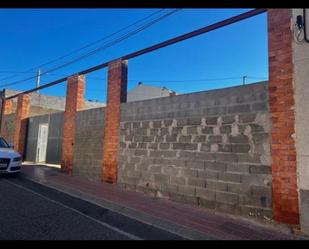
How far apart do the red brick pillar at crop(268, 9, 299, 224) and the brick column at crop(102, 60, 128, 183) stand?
215 inches

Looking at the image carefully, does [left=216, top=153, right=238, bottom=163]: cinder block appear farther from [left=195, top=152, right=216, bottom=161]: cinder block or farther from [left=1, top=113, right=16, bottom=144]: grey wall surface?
[left=1, top=113, right=16, bottom=144]: grey wall surface

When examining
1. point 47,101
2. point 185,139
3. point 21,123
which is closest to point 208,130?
point 185,139

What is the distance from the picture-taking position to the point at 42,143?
53.0 ft

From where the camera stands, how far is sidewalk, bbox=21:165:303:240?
5.17 meters

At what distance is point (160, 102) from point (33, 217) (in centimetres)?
462

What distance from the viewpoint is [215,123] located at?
691 cm

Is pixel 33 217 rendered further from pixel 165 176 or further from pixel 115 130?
pixel 115 130

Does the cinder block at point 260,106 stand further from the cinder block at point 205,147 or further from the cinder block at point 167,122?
the cinder block at point 167,122

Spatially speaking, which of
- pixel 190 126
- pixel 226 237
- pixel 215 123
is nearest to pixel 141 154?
pixel 190 126

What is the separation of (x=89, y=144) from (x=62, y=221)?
578 cm

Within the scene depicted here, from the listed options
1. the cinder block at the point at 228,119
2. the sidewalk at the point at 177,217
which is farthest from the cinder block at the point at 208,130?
the sidewalk at the point at 177,217

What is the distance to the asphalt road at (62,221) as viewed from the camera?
15.4 ft

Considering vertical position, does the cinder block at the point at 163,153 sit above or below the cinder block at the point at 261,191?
above

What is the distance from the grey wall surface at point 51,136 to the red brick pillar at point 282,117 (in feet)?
35.0
